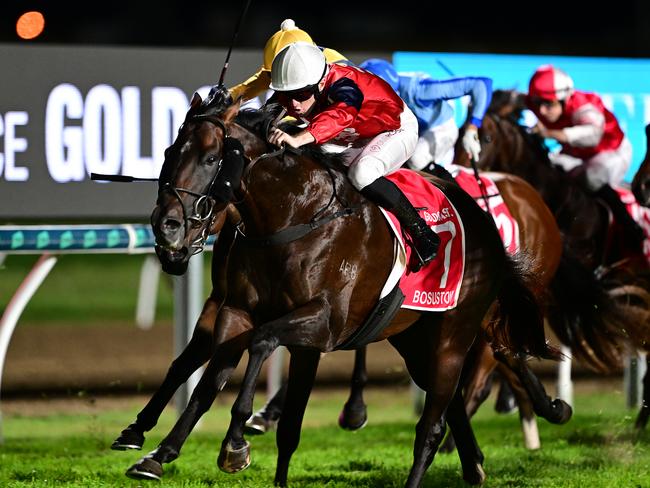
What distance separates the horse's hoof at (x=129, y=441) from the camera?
4.23m

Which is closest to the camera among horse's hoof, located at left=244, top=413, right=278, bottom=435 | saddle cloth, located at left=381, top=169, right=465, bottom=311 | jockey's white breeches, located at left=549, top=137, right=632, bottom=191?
saddle cloth, located at left=381, top=169, right=465, bottom=311

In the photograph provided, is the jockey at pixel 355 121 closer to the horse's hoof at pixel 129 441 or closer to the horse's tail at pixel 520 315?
the horse's tail at pixel 520 315

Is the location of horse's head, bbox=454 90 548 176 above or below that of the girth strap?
above

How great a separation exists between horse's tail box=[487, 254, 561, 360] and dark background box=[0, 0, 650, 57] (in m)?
15.4

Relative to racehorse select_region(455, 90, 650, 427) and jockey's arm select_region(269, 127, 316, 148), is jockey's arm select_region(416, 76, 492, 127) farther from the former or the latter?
jockey's arm select_region(269, 127, 316, 148)

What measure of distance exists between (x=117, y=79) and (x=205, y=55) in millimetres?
491

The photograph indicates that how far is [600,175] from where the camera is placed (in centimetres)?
711

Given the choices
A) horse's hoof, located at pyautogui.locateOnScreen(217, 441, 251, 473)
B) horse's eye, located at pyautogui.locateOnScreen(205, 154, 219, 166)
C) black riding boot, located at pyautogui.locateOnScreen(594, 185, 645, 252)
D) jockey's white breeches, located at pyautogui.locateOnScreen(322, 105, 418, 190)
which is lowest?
horse's hoof, located at pyautogui.locateOnScreen(217, 441, 251, 473)

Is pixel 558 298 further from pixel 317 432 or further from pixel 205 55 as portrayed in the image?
pixel 205 55

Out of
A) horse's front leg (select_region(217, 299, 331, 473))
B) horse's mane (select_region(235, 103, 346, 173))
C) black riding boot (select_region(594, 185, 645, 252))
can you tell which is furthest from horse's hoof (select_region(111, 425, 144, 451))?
black riding boot (select_region(594, 185, 645, 252))

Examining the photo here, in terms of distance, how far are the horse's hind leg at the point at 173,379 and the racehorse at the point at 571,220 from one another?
206 cm

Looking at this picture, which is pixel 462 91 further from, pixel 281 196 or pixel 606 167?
pixel 281 196

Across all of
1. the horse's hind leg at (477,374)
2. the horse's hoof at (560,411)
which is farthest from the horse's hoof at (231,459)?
the horse's hind leg at (477,374)

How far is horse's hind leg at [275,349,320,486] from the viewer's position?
4.77 meters
